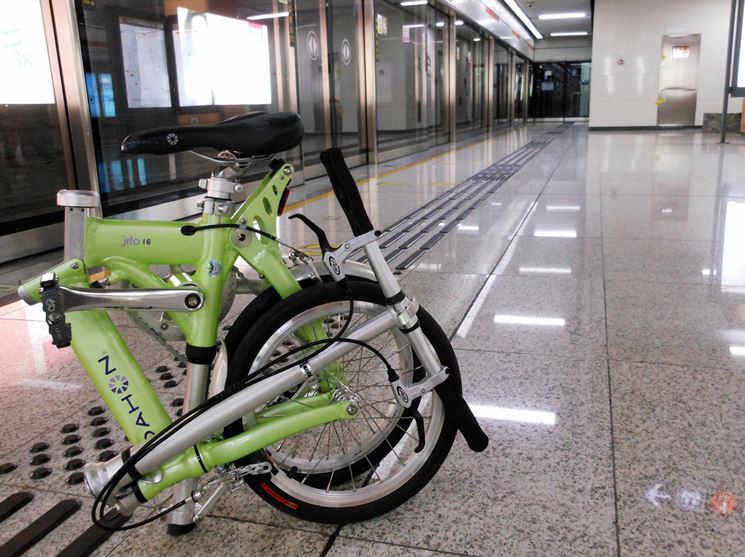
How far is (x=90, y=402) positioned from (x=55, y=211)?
3.35 m

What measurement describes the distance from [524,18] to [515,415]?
25051 millimetres

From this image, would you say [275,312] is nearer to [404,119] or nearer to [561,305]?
[561,305]

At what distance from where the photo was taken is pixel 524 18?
24.5 m

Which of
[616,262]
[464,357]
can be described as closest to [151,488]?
[464,357]

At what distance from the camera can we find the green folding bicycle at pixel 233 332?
4.71ft

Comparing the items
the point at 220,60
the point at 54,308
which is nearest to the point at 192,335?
the point at 54,308

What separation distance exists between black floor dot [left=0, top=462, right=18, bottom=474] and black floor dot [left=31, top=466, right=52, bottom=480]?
9 centimetres

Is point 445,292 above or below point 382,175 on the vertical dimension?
below

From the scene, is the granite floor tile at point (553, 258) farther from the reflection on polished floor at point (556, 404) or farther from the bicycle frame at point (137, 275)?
the bicycle frame at point (137, 275)

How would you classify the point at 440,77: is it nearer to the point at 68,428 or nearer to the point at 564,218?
the point at 564,218

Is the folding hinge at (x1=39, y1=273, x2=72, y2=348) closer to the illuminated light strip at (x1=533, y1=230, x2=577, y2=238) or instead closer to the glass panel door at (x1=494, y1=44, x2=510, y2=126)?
the illuminated light strip at (x1=533, y1=230, x2=577, y2=238)

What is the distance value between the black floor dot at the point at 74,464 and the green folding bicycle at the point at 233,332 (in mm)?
474

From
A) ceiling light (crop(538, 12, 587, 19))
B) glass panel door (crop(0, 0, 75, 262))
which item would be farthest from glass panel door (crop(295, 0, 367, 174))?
ceiling light (crop(538, 12, 587, 19))

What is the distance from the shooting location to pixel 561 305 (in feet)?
10.9
